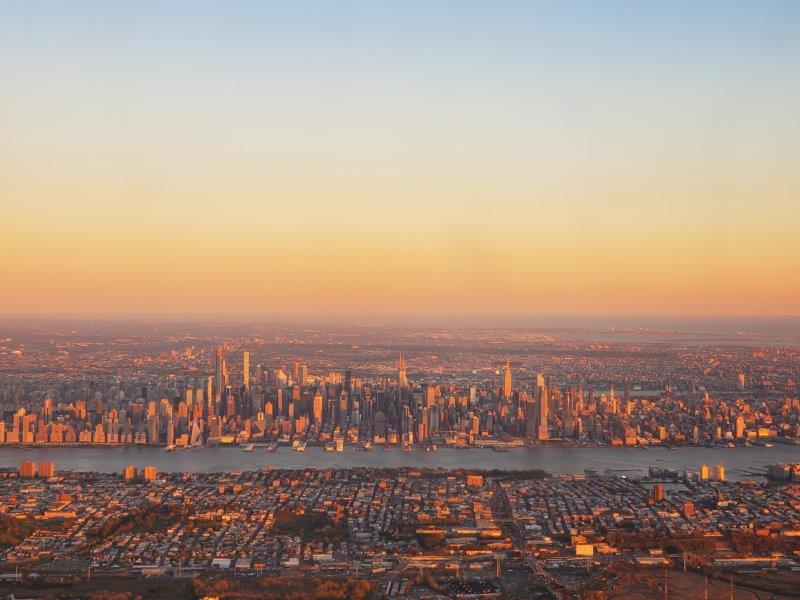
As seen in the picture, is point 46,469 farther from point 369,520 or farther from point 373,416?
point 373,416

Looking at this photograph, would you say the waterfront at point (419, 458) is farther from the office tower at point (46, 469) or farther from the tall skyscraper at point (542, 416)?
the tall skyscraper at point (542, 416)

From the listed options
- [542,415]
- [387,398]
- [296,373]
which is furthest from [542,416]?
[296,373]

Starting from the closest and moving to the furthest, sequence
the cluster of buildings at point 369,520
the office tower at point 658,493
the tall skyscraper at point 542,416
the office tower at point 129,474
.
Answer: the cluster of buildings at point 369,520 < the office tower at point 658,493 < the office tower at point 129,474 < the tall skyscraper at point 542,416

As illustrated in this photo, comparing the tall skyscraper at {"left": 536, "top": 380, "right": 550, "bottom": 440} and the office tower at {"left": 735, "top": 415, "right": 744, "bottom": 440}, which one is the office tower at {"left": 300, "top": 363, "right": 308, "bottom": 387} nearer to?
the tall skyscraper at {"left": 536, "top": 380, "right": 550, "bottom": 440}

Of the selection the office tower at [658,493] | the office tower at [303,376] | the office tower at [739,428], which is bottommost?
the office tower at [658,493]

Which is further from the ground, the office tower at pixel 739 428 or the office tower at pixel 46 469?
the office tower at pixel 739 428

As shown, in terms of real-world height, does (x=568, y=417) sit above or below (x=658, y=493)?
above

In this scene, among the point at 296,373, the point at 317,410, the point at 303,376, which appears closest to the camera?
the point at 317,410

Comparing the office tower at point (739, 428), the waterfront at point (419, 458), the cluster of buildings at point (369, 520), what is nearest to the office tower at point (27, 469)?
the cluster of buildings at point (369, 520)

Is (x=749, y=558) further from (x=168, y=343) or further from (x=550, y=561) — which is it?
(x=168, y=343)

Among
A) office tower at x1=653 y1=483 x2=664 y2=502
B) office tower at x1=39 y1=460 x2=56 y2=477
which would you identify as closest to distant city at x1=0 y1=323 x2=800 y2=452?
office tower at x1=39 y1=460 x2=56 y2=477
